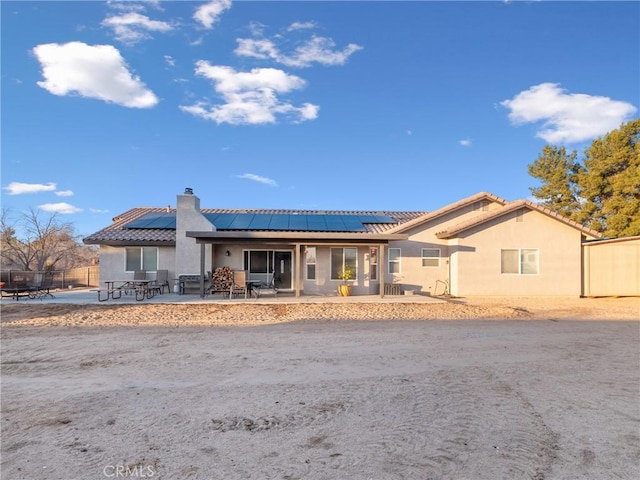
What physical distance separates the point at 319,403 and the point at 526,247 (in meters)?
15.8

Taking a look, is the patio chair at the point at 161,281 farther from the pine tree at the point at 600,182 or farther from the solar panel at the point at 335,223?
the pine tree at the point at 600,182

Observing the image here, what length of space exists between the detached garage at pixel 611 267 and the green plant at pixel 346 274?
10.4 meters

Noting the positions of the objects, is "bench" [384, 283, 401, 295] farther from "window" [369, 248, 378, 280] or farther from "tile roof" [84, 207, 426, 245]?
"tile roof" [84, 207, 426, 245]

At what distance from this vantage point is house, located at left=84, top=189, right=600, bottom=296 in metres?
17.4

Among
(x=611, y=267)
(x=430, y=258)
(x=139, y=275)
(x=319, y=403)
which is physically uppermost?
(x=430, y=258)

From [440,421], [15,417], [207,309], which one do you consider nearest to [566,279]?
[207,309]

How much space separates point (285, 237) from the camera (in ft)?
51.9

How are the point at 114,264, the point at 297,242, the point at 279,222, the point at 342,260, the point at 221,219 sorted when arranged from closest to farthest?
1. the point at 297,242
2. the point at 342,260
3. the point at 114,264
4. the point at 279,222
5. the point at 221,219

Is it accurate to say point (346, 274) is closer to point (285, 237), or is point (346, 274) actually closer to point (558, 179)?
point (285, 237)

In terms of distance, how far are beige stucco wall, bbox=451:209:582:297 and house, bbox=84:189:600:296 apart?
0.04 metres

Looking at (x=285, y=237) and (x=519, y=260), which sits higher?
(x=285, y=237)

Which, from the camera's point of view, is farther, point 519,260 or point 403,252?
point 403,252

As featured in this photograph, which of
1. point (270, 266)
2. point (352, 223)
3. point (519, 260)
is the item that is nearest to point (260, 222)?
point (270, 266)

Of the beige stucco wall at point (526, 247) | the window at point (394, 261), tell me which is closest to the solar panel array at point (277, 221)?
the window at point (394, 261)
